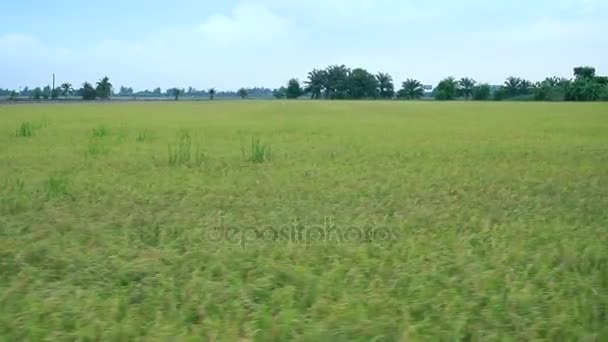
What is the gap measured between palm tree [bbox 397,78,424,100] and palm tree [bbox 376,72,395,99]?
4.17ft

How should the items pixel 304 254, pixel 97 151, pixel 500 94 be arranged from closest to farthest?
1. pixel 304 254
2. pixel 97 151
3. pixel 500 94

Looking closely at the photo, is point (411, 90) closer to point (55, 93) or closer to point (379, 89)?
point (379, 89)

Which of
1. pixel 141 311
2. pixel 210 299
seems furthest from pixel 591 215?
pixel 141 311

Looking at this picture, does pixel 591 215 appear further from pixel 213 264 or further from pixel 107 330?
pixel 107 330

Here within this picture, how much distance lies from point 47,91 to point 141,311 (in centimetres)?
9304

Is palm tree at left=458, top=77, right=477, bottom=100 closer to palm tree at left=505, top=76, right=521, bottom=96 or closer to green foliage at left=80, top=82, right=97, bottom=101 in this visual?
palm tree at left=505, top=76, right=521, bottom=96

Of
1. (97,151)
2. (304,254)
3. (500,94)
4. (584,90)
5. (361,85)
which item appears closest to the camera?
(304,254)

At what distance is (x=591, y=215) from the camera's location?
5699mm

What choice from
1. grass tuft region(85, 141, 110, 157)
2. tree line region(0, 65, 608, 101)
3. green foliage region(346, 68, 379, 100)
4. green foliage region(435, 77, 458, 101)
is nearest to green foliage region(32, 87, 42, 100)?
tree line region(0, 65, 608, 101)

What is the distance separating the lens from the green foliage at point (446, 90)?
82938 mm

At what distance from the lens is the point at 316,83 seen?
91.8m

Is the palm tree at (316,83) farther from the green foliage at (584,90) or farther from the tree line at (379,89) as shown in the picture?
the green foliage at (584,90)

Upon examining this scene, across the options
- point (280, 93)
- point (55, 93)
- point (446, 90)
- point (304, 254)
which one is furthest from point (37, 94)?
point (304, 254)

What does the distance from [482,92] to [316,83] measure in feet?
82.5
